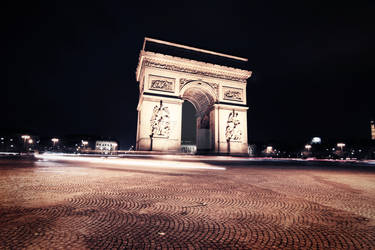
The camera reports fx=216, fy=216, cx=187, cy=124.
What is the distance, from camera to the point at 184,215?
3.48m

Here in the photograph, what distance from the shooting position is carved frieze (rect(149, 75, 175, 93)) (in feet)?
70.8

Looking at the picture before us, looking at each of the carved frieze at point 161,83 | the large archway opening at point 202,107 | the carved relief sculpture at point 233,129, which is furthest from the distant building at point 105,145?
the carved relief sculpture at point 233,129

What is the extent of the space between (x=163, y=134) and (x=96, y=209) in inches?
673

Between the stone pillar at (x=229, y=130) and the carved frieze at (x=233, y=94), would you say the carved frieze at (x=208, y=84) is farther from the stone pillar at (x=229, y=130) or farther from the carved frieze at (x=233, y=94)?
the stone pillar at (x=229, y=130)

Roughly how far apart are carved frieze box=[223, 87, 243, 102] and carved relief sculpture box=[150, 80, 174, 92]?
6380mm

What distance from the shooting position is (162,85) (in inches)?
862

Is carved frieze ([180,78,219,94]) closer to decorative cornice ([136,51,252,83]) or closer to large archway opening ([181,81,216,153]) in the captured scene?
large archway opening ([181,81,216,153])

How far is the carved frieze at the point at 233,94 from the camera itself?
24547mm

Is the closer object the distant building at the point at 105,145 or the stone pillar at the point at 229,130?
the stone pillar at the point at 229,130

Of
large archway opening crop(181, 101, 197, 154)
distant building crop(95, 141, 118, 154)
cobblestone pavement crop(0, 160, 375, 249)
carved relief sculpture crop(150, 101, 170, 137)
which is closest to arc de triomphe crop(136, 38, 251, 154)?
carved relief sculpture crop(150, 101, 170, 137)

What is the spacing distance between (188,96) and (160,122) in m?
8.06

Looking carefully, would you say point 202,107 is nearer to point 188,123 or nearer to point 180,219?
point 188,123

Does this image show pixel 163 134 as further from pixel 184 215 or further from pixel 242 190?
pixel 184 215

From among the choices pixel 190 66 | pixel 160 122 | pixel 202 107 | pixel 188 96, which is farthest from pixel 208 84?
pixel 160 122
